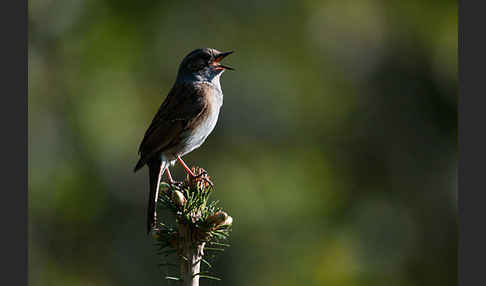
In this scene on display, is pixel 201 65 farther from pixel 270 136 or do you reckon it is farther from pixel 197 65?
pixel 270 136

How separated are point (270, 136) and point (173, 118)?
3627mm

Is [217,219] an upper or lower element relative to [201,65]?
lower

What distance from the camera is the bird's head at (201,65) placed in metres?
6.35

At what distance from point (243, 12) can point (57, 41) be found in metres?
3.08

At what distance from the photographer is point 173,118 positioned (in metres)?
5.85

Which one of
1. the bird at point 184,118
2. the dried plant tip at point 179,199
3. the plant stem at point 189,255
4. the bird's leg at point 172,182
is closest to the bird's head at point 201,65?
the bird at point 184,118

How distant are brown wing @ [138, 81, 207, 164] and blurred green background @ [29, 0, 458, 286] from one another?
8.31ft

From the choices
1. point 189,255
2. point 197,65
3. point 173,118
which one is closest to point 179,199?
point 189,255

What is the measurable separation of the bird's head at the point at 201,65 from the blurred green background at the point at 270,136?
2.38m

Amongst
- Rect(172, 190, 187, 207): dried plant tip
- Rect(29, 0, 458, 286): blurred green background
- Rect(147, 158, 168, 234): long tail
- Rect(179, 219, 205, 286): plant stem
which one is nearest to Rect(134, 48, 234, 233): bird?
Rect(147, 158, 168, 234): long tail

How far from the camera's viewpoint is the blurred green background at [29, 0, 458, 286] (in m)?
8.51

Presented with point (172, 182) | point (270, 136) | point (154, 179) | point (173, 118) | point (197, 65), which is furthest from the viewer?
point (270, 136)

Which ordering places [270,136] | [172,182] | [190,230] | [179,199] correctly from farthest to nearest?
[270,136] → [172,182] → [179,199] → [190,230]

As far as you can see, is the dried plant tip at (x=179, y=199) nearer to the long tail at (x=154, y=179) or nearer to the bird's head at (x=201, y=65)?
the long tail at (x=154, y=179)
